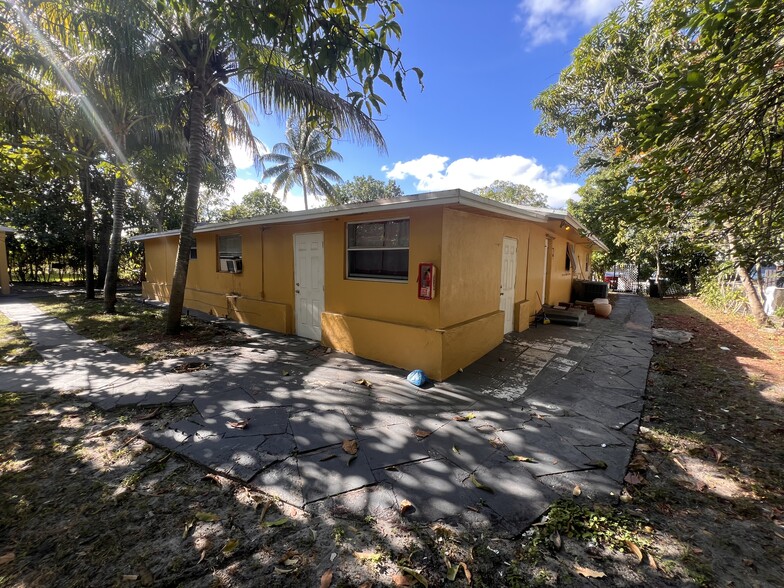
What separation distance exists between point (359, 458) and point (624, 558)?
2.03 metres

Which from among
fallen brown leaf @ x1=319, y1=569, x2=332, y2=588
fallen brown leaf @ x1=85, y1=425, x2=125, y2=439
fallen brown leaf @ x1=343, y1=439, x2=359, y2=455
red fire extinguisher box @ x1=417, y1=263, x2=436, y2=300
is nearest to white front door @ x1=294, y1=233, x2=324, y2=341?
red fire extinguisher box @ x1=417, y1=263, x2=436, y2=300

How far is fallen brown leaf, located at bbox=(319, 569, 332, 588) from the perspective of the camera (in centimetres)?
181

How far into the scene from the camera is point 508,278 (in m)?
7.58

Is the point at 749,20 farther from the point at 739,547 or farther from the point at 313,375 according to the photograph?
the point at 313,375

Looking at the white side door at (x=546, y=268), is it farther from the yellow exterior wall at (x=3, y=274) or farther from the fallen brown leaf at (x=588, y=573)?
the yellow exterior wall at (x=3, y=274)

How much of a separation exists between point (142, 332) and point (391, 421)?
731cm

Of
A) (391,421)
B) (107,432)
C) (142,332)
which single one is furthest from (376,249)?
(142,332)

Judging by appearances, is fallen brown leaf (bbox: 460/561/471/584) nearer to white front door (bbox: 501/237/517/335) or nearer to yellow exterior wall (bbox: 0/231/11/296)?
white front door (bbox: 501/237/517/335)

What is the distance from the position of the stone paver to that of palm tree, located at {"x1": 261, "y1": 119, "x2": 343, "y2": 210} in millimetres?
16292

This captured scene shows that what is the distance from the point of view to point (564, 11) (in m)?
6.12

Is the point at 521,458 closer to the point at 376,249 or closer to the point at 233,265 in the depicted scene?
the point at 376,249

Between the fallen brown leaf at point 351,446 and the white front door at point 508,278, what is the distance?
521 centimetres

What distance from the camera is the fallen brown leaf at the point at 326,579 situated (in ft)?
5.94

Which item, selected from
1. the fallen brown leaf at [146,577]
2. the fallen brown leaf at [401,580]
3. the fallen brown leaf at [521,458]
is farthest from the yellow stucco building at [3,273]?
the fallen brown leaf at [521,458]
